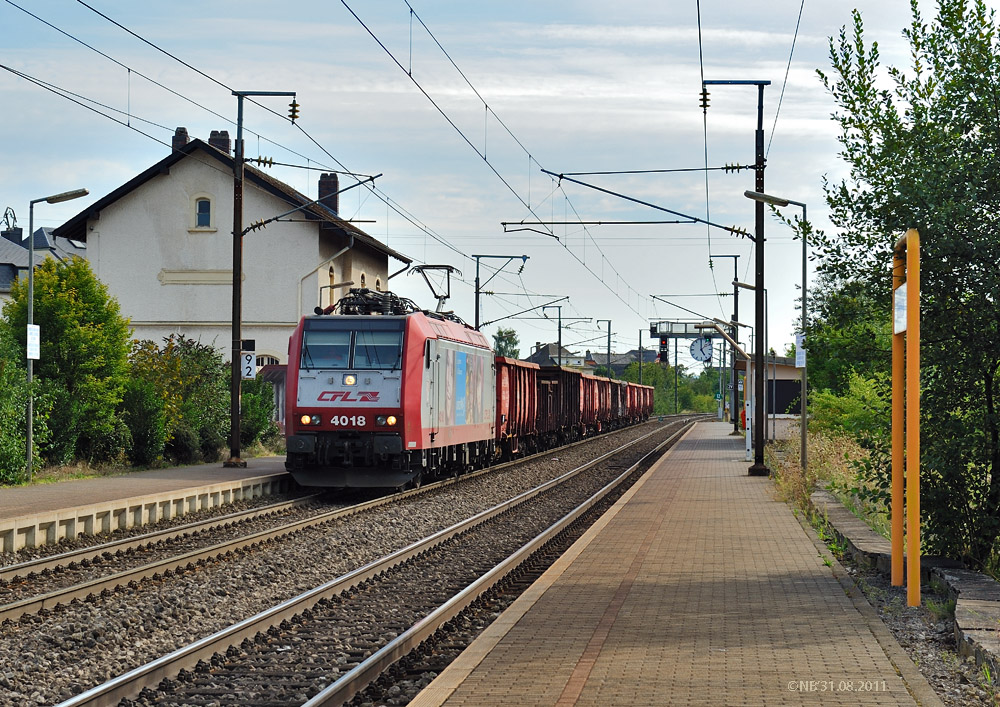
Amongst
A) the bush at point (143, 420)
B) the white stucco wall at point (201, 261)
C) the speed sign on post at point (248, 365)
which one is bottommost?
the bush at point (143, 420)

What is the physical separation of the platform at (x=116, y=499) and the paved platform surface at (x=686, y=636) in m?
6.43

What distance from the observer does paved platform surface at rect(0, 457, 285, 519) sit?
16.0 metres

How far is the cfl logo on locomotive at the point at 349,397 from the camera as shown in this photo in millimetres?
20125

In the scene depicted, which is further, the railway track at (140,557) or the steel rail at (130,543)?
the steel rail at (130,543)

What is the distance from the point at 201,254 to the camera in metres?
41.7

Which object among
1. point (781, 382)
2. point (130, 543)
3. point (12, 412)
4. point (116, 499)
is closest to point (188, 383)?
point (12, 412)

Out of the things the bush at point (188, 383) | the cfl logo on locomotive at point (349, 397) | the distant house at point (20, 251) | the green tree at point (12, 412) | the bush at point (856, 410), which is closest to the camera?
the bush at point (856, 410)

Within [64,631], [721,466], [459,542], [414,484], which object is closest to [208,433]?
[414,484]

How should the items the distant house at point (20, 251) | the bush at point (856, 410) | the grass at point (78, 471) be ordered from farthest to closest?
the distant house at point (20, 251) → the grass at point (78, 471) → the bush at point (856, 410)

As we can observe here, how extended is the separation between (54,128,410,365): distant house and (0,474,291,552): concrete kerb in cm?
2044

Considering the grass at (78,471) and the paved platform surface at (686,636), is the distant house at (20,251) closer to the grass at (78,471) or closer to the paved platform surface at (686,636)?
the grass at (78,471)

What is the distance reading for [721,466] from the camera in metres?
29.4

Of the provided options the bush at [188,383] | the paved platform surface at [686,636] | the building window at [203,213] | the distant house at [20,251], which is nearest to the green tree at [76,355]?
the bush at [188,383]

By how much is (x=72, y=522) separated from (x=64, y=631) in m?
6.36
